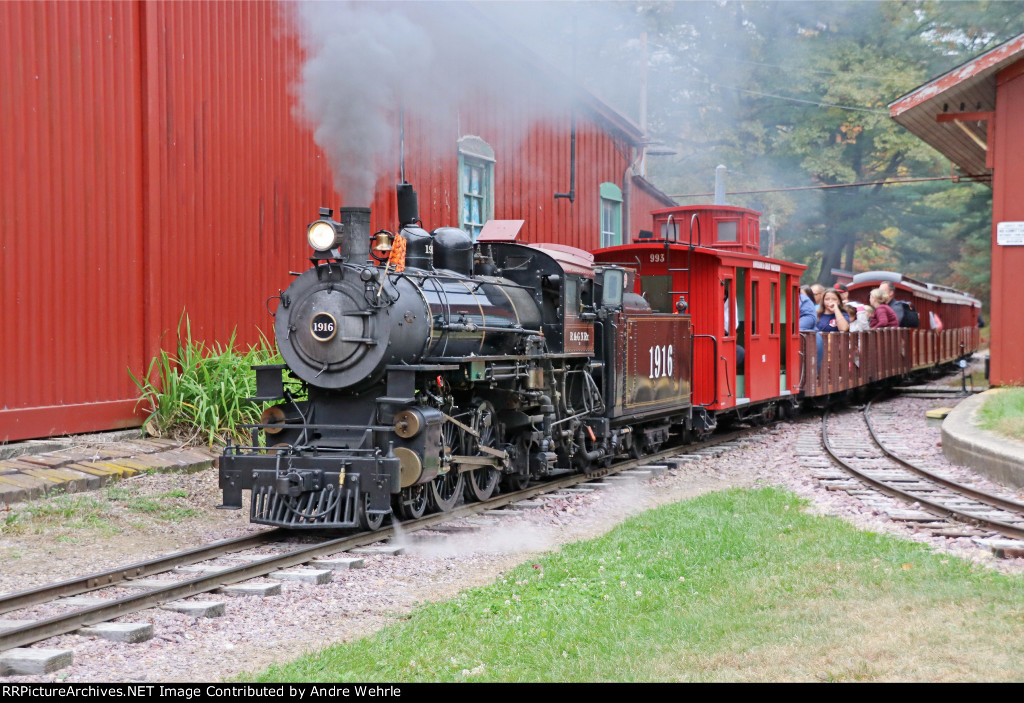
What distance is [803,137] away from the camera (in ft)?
105

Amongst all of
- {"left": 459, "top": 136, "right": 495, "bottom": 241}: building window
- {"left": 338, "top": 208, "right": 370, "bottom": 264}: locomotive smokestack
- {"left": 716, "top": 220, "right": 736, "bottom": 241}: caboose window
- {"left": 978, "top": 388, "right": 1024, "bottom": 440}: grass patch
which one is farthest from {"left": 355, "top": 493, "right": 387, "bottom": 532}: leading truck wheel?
{"left": 716, "top": 220, "right": 736, "bottom": 241}: caboose window

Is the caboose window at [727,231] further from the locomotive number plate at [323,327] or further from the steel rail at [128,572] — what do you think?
the steel rail at [128,572]

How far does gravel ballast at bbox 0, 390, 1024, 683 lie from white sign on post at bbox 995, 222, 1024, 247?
5199mm

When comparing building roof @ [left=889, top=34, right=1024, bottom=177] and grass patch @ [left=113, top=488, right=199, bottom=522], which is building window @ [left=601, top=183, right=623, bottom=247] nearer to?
building roof @ [left=889, top=34, right=1024, bottom=177]

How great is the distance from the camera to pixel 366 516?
289 inches

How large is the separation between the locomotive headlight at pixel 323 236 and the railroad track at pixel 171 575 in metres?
2.18

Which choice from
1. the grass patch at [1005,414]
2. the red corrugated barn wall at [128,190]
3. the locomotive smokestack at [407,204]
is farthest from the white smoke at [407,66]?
the grass patch at [1005,414]

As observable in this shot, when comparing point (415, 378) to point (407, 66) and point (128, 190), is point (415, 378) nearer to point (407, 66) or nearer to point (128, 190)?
point (407, 66)

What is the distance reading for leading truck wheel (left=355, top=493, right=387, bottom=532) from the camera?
7211 millimetres

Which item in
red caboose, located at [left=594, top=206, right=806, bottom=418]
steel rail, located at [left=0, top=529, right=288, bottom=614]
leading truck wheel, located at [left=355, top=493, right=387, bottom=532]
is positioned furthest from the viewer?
red caboose, located at [left=594, top=206, right=806, bottom=418]

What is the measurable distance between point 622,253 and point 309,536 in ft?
23.7

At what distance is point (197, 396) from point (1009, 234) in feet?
39.8
